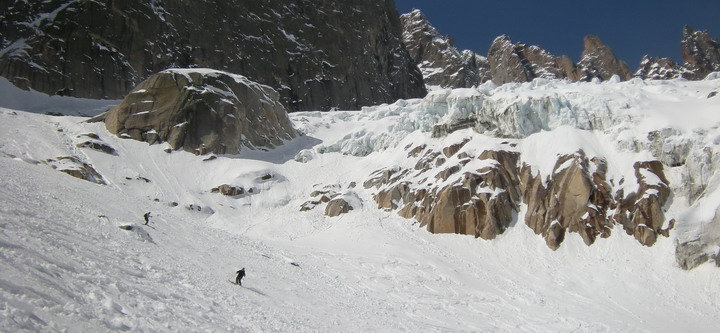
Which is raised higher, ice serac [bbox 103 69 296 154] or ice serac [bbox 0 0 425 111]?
ice serac [bbox 0 0 425 111]

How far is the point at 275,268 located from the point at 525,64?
173m

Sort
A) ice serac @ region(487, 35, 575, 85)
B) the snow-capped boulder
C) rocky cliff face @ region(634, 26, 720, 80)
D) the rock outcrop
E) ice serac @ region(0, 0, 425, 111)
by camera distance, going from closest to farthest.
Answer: the rock outcrop, the snow-capped boulder, ice serac @ region(0, 0, 425, 111), rocky cliff face @ region(634, 26, 720, 80), ice serac @ region(487, 35, 575, 85)

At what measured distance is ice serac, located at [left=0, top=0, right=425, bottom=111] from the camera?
90000mm

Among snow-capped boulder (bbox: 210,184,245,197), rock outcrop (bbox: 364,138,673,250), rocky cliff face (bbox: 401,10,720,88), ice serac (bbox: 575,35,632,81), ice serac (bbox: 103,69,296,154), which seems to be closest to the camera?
rock outcrop (bbox: 364,138,673,250)

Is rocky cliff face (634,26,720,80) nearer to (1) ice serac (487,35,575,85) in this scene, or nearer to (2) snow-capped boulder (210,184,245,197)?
(1) ice serac (487,35,575,85)

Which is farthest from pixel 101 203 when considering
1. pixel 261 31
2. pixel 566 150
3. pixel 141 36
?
pixel 261 31

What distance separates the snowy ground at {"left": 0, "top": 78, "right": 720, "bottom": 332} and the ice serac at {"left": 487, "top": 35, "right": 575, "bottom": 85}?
13559 cm

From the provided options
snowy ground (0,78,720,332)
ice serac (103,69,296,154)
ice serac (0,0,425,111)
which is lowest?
snowy ground (0,78,720,332)

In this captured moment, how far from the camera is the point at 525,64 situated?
593 ft

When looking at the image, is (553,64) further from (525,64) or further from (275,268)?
(275,268)

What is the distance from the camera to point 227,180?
58.9 metres

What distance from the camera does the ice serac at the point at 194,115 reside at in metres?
66.6

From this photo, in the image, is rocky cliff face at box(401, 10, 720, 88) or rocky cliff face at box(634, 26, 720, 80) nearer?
rocky cliff face at box(634, 26, 720, 80)

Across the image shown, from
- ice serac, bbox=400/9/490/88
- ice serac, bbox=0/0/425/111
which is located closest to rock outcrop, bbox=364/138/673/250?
ice serac, bbox=0/0/425/111
